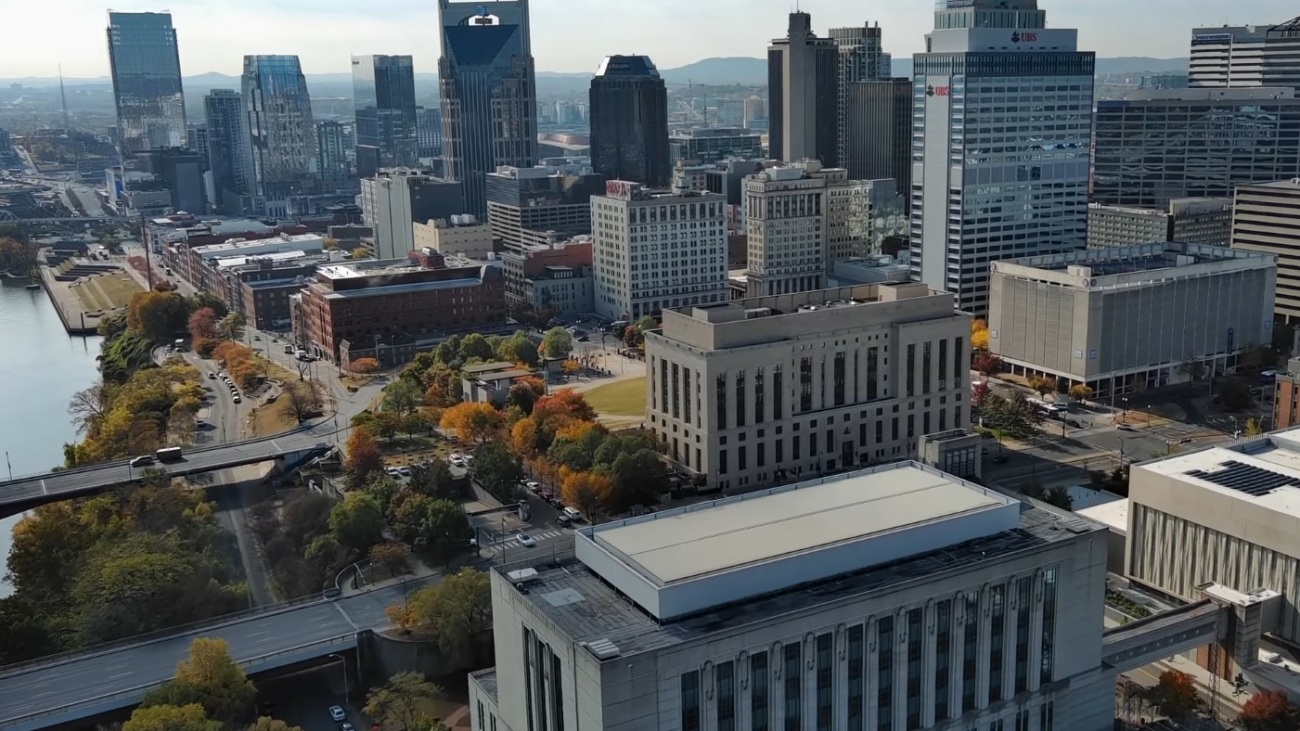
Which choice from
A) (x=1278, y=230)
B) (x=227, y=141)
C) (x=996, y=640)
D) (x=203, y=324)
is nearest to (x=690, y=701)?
(x=996, y=640)

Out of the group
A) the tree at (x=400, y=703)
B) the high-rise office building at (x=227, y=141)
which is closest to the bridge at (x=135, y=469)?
the tree at (x=400, y=703)

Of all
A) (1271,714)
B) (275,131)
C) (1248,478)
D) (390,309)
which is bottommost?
(1271,714)

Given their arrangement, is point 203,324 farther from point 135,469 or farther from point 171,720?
point 171,720

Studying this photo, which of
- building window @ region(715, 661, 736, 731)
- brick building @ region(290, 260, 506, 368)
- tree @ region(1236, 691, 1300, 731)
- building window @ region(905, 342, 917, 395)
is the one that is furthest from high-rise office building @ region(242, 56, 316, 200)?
tree @ region(1236, 691, 1300, 731)

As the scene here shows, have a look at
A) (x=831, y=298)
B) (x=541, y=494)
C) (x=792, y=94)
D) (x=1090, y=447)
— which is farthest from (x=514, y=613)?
(x=792, y=94)

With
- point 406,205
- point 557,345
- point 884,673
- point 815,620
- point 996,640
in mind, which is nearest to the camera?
point 815,620

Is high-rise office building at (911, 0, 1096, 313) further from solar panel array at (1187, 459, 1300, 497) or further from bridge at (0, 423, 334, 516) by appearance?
bridge at (0, 423, 334, 516)

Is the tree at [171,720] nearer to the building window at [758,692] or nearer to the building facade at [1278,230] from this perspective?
the building window at [758,692]
